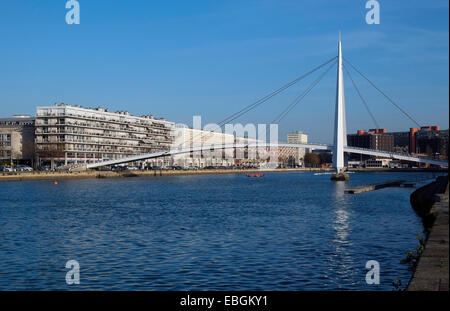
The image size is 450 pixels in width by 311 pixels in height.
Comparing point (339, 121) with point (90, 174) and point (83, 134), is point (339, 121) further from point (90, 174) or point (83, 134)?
point (83, 134)

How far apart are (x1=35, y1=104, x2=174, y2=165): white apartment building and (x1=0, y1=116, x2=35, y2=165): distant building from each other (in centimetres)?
311

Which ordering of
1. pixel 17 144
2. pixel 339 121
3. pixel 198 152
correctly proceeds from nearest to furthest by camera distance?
pixel 339 121, pixel 17 144, pixel 198 152

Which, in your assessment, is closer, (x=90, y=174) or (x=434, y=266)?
(x=434, y=266)

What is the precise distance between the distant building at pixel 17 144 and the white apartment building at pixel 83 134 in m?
3.11

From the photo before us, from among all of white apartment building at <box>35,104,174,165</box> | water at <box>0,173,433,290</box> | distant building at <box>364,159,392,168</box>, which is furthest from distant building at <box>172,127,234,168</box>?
water at <box>0,173,433,290</box>

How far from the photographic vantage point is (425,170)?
14000 centimetres

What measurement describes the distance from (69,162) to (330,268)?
276 feet

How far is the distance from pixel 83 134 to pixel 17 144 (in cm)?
1154

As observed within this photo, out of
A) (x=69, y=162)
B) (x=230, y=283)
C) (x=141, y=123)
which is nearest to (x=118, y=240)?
(x=230, y=283)

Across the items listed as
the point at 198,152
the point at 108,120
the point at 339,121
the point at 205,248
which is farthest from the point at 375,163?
the point at 205,248

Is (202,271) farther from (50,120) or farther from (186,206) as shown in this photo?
(50,120)

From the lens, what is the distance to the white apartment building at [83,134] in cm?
9112

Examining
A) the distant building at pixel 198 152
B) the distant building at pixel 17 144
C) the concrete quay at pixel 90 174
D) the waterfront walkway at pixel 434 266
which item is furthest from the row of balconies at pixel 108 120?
the waterfront walkway at pixel 434 266

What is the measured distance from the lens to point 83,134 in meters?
95.3
